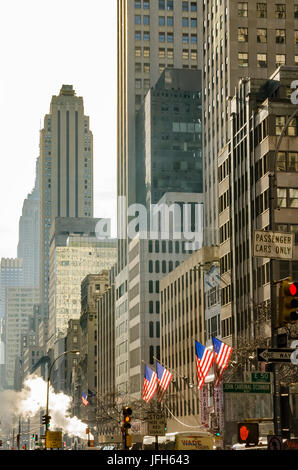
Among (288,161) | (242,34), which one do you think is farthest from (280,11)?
(288,161)

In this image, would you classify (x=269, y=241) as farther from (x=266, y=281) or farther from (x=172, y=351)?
(x=172, y=351)

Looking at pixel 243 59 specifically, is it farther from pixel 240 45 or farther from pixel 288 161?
pixel 288 161

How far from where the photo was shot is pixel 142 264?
18588 cm

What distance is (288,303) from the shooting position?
23.9 meters

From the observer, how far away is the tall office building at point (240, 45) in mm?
143000

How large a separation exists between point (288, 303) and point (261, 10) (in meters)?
126

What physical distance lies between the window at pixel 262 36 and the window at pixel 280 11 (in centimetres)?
304

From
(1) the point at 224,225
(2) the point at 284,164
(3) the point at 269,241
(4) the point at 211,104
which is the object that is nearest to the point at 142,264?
(4) the point at 211,104

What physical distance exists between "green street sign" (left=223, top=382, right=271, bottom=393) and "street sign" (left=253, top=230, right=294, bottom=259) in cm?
743

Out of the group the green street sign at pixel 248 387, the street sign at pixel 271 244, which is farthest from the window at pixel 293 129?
the street sign at pixel 271 244

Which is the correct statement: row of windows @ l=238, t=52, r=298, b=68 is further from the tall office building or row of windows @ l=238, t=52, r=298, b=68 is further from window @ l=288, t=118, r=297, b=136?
window @ l=288, t=118, r=297, b=136

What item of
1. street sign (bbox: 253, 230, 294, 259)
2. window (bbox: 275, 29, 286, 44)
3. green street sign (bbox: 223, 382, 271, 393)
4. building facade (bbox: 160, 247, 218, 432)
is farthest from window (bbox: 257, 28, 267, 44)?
street sign (bbox: 253, 230, 294, 259)

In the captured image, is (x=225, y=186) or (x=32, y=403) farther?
(x=32, y=403)
